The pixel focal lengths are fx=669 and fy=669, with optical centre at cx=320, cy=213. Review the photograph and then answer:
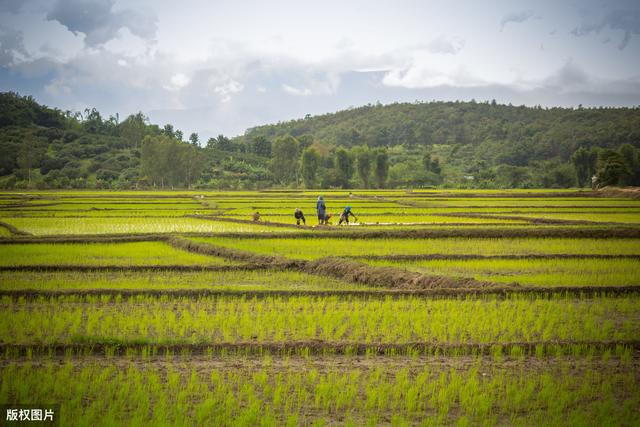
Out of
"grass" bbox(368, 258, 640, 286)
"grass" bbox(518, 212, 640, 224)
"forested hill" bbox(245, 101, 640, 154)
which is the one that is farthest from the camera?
"forested hill" bbox(245, 101, 640, 154)

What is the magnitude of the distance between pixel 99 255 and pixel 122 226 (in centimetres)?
885

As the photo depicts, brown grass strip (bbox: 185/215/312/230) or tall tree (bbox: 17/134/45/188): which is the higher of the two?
tall tree (bbox: 17/134/45/188)

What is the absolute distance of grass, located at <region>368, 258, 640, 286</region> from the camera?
1250 cm

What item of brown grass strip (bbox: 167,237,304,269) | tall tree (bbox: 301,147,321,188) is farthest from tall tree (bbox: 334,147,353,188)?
brown grass strip (bbox: 167,237,304,269)

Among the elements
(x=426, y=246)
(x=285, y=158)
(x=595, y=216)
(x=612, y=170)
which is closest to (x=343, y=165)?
(x=285, y=158)

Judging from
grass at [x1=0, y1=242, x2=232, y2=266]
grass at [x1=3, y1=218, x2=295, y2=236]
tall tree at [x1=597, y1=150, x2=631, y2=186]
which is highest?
tall tree at [x1=597, y1=150, x2=631, y2=186]

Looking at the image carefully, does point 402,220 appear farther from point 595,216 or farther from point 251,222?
point 595,216

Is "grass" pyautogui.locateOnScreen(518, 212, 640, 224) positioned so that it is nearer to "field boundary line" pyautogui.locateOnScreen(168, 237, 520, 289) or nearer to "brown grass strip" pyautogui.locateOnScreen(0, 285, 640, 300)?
"field boundary line" pyautogui.locateOnScreen(168, 237, 520, 289)

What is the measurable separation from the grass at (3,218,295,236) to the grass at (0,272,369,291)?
860 centimetres

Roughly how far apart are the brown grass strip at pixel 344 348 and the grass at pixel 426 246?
25.7ft

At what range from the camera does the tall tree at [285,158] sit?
92.0m

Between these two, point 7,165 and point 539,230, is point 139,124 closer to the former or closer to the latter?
point 7,165

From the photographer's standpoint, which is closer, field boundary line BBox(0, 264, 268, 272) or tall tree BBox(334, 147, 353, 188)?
field boundary line BBox(0, 264, 268, 272)

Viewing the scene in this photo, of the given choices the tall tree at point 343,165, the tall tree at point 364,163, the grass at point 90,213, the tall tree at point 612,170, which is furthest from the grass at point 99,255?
the tall tree at point 364,163
